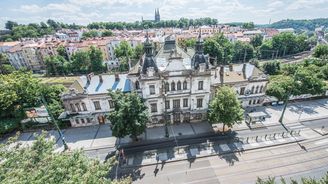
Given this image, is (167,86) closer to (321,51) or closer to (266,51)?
(321,51)

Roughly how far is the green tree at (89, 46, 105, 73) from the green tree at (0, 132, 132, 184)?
2980 inches

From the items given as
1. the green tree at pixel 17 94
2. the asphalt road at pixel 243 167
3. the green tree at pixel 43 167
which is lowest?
the asphalt road at pixel 243 167

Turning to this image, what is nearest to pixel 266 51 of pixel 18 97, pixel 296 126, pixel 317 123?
pixel 317 123

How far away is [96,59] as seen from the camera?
287 feet

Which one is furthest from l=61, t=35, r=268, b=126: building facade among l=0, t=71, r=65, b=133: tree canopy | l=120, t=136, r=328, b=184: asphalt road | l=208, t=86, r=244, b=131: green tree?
l=120, t=136, r=328, b=184: asphalt road

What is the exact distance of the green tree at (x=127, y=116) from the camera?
32.8m

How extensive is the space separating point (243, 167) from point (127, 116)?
22593 mm

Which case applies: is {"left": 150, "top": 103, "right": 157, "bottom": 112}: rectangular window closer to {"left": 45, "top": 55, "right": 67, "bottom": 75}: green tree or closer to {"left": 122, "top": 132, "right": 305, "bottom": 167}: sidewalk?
{"left": 122, "top": 132, "right": 305, "bottom": 167}: sidewalk

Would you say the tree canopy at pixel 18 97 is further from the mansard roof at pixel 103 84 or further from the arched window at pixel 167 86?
the arched window at pixel 167 86

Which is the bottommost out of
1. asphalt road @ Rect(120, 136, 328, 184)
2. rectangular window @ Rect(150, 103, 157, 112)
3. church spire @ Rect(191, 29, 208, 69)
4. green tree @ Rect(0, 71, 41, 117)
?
asphalt road @ Rect(120, 136, 328, 184)

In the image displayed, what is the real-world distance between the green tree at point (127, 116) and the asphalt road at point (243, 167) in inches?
275

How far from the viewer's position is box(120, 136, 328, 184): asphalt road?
29.7 m

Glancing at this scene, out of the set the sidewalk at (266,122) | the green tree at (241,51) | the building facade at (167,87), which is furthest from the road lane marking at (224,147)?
the green tree at (241,51)

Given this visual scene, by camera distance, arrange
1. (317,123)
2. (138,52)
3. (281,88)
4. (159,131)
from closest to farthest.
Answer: (159,131) → (317,123) → (281,88) → (138,52)
